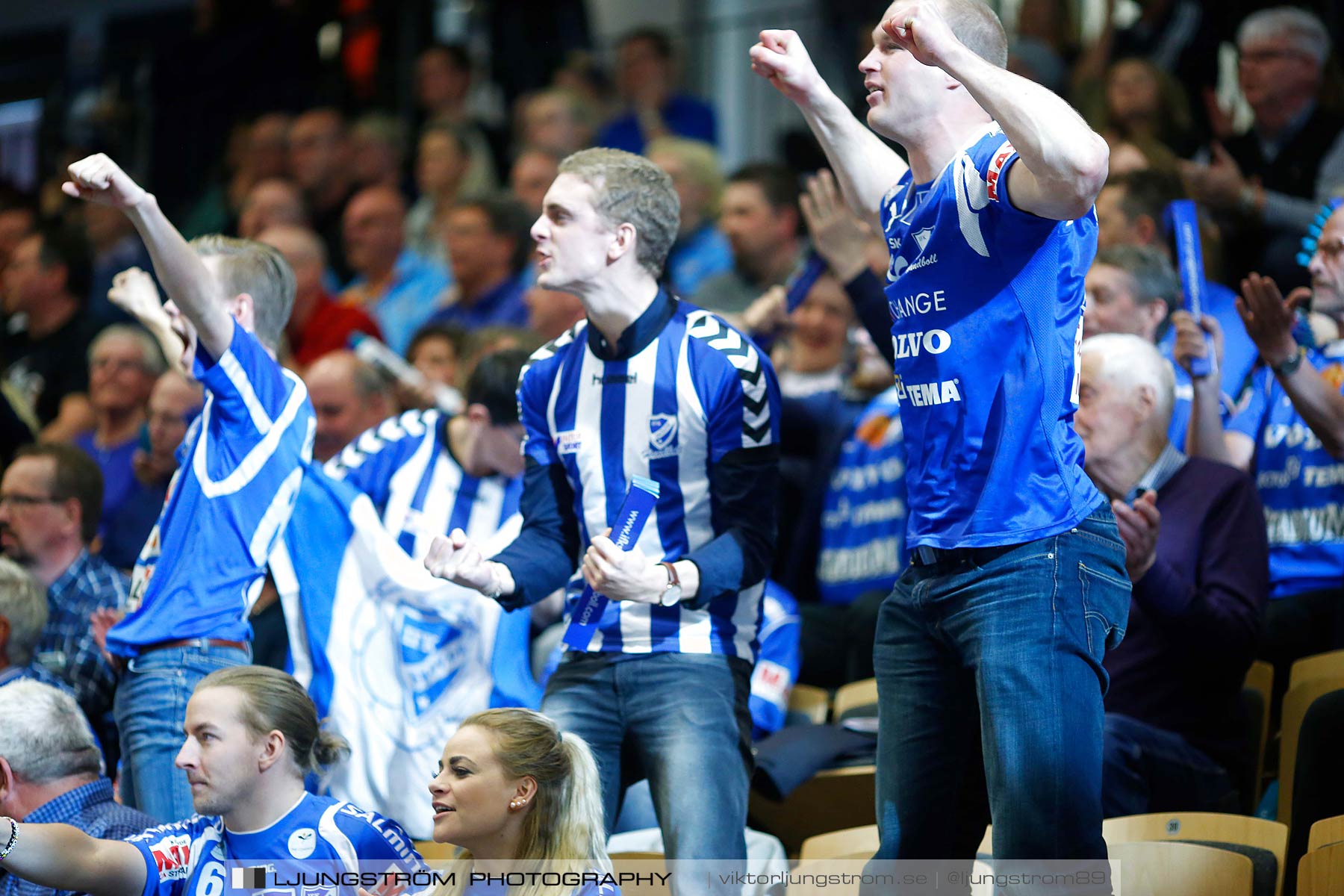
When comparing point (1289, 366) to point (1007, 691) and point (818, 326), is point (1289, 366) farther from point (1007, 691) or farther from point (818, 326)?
point (818, 326)

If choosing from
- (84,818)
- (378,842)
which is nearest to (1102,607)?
(378,842)

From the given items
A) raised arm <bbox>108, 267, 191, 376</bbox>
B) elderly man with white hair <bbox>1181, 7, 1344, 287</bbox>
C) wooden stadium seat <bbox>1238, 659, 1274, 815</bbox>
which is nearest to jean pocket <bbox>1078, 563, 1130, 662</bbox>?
wooden stadium seat <bbox>1238, 659, 1274, 815</bbox>

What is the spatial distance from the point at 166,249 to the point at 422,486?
1.61m

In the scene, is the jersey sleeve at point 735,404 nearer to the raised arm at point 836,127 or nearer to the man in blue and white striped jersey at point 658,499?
the man in blue and white striped jersey at point 658,499

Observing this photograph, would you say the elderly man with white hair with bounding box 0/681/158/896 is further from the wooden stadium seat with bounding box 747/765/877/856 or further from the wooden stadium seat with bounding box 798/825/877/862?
the wooden stadium seat with bounding box 747/765/877/856

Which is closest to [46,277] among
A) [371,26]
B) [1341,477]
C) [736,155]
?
[371,26]

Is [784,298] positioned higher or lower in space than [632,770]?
higher

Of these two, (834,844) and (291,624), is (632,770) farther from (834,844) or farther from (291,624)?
(291,624)

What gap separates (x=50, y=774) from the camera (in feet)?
11.9

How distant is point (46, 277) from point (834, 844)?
5879 mm

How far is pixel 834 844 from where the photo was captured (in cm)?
380

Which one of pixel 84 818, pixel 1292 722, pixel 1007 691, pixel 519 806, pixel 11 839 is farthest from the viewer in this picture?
pixel 1292 722

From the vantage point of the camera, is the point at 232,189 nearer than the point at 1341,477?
No

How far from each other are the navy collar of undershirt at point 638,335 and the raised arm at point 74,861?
1472mm
